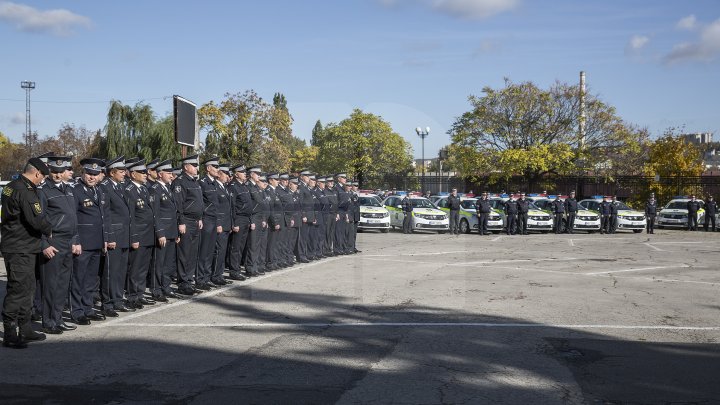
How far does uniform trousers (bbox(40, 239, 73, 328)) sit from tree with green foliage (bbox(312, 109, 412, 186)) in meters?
51.0

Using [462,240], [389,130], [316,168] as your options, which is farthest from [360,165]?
[462,240]

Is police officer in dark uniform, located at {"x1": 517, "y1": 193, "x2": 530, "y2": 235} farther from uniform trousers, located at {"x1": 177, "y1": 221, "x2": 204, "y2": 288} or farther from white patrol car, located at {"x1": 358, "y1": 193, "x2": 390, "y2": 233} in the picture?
uniform trousers, located at {"x1": 177, "y1": 221, "x2": 204, "y2": 288}

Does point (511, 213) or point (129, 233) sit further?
point (511, 213)

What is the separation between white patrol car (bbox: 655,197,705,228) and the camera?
36.4m

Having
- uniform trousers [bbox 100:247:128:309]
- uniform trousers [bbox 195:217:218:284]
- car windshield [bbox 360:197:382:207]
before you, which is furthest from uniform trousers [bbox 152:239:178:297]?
car windshield [bbox 360:197:382:207]

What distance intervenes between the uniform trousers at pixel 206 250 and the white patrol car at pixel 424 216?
1887 centimetres

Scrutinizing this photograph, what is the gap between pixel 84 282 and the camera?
937 cm

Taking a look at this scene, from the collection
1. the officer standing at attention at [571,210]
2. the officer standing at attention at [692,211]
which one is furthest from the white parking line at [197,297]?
the officer standing at attention at [692,211]

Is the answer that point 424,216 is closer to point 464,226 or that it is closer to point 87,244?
point 464,226

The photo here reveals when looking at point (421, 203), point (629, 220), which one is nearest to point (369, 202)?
point (421, 203)

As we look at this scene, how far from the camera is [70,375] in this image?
6625 millimetres

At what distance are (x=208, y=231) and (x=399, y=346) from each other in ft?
17.6

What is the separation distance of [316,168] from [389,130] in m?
15.7

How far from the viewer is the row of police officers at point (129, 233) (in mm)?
8047
